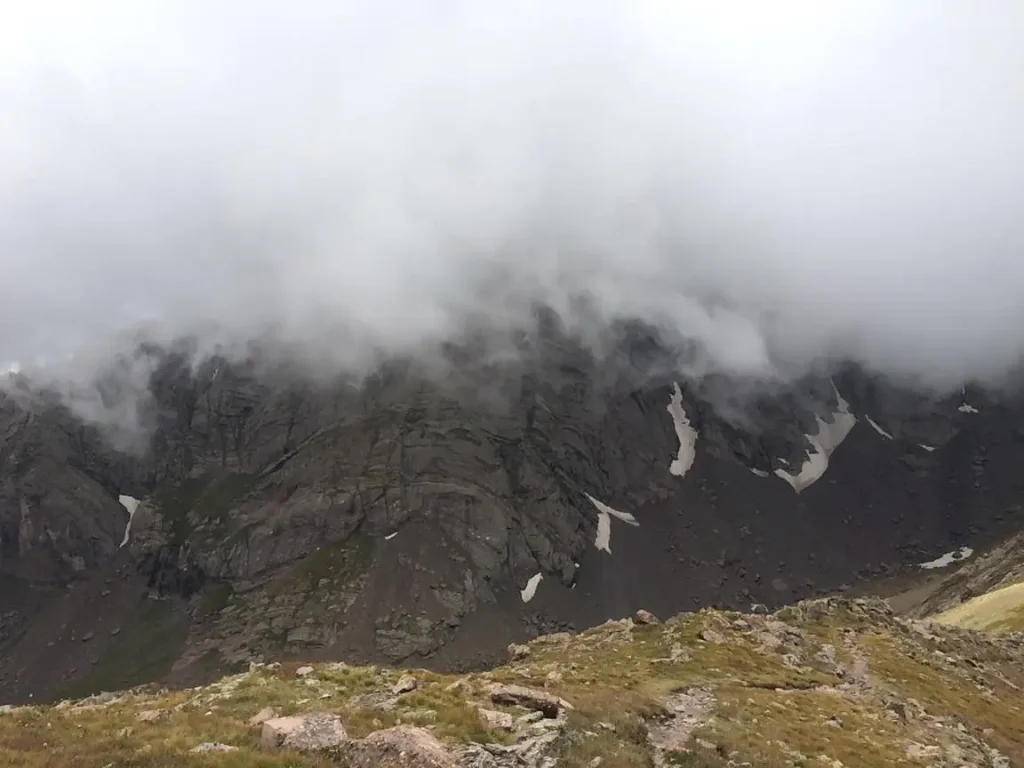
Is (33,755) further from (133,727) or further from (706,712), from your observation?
(706,712)

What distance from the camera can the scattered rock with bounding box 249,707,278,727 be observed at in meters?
26.5

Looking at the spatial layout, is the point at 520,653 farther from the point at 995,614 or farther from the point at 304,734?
the point at 995,614

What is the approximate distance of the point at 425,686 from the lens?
113ft

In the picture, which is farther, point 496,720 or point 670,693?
point 670,693

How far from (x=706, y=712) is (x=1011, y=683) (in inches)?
1913

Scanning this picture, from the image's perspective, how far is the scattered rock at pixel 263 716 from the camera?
87.1 ft

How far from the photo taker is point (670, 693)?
4384 cm

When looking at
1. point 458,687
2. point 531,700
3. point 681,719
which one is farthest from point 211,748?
point 681,719

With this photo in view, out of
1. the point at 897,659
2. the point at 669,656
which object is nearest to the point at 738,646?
the point at 669,656

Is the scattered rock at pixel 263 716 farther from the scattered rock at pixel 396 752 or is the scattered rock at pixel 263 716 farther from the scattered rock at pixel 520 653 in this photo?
the scattered rock at pixel 520 653

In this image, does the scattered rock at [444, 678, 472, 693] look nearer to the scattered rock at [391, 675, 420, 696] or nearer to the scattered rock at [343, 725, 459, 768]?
the scattered rock at [391, 675, 420, 696]

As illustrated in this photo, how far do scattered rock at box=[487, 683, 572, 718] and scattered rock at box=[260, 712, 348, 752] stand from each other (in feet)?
28.5

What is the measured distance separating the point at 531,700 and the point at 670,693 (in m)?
15.9

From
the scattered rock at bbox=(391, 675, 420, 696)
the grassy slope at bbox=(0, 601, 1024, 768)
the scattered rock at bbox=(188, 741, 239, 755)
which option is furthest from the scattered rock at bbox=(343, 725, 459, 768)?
the scattered rock at bbox=(391, 675, 420, 696)
